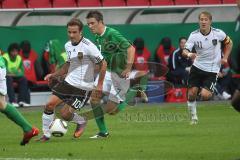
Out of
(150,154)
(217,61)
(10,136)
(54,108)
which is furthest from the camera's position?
(217,61)

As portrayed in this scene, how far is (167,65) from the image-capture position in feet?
83.4

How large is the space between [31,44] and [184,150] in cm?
1272

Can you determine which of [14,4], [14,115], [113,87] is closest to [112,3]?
[14,4]

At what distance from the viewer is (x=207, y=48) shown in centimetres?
1805

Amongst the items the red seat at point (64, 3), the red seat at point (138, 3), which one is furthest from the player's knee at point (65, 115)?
the red seat at point (138, 3)

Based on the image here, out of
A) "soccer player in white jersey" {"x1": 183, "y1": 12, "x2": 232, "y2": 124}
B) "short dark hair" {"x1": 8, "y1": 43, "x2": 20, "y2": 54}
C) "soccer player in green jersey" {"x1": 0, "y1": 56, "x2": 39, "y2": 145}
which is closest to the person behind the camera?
"soccer player in green jersey" {"x1": 0, "y1": 56, "x2": 39, "y2": 145}

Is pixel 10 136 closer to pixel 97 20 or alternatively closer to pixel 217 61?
pixel 97 20

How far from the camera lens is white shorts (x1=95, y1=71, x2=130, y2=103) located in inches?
612

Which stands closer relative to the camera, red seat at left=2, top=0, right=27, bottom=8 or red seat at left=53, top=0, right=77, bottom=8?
red seat at left=2, top=0, right=27, bottom=8

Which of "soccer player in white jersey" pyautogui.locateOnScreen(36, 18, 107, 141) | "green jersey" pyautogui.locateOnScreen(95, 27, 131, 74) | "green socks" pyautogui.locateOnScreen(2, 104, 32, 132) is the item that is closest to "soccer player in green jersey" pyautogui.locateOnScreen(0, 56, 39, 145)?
"green socks" pyautogui.locateOnScreen(2, 104, 32, 132)

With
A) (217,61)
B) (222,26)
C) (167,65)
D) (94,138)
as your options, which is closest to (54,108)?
(94,138)

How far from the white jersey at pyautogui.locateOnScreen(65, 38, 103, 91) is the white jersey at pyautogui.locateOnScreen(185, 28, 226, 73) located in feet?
12.0

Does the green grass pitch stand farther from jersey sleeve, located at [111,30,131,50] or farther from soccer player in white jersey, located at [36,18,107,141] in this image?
jersey sleeve, located at [111,30,131,50]

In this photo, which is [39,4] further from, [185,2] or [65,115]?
[65,115]
